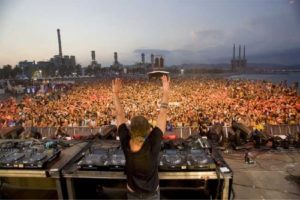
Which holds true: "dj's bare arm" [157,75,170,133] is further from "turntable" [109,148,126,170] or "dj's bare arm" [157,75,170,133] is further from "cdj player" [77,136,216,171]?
"turntable" [109,148,126,170]

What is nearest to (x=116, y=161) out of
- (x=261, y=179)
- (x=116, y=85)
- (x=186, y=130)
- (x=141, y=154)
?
(x=116, y=85)

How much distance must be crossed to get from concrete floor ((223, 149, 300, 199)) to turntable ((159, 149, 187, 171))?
1518 millimetres

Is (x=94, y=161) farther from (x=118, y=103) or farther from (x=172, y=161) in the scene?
(x=118, y=103)

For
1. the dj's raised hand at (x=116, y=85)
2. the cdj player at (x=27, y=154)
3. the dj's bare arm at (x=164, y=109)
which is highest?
the dj's raised hand at (x=116, y=85)

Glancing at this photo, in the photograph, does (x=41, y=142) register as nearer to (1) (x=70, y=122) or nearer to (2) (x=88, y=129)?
(2) (x=88, y=129)

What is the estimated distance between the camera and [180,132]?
9602mm

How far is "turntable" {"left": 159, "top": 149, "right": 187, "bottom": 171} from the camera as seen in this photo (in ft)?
12.9

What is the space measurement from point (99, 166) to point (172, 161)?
111cm

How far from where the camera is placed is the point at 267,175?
573cm

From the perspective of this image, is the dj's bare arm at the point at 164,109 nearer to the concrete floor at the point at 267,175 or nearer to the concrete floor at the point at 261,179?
the concrete floor at the point at 261,179

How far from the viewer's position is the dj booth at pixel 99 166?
3.92 meters

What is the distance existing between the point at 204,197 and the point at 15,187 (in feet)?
11.0

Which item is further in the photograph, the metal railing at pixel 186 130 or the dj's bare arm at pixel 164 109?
the metal railing at pixel 186 130

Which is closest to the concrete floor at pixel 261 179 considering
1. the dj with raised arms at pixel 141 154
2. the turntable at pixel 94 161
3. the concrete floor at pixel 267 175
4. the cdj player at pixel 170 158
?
the concrete floor at pixel 267 175
